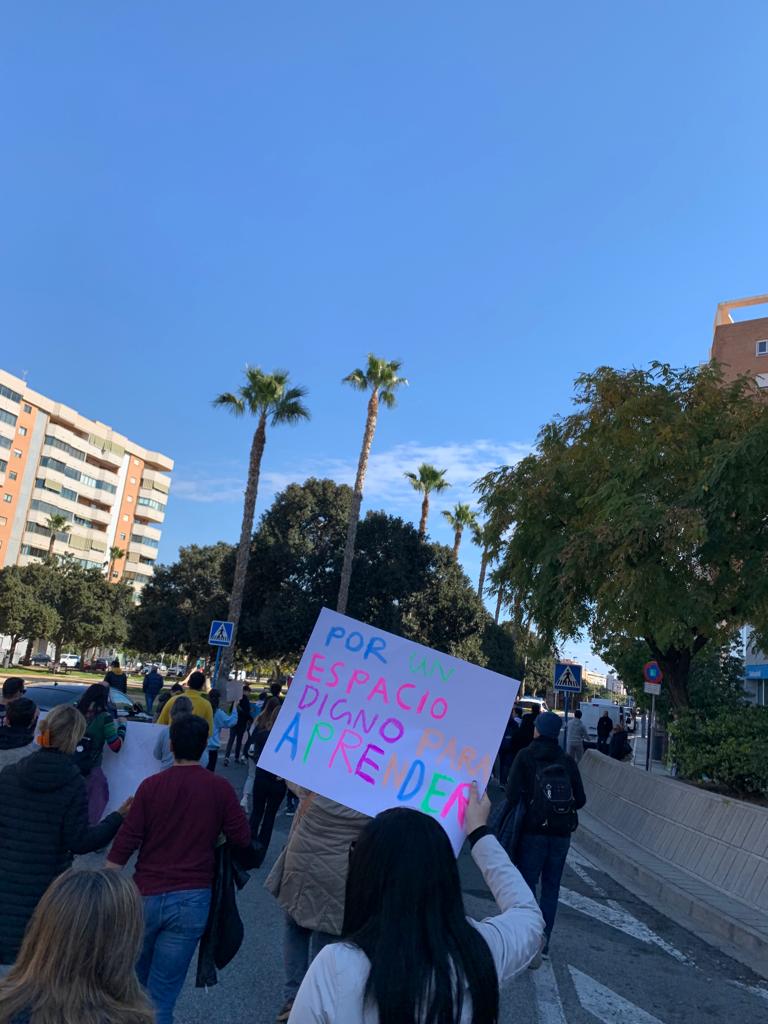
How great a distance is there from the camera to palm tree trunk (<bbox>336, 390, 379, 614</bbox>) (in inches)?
1367

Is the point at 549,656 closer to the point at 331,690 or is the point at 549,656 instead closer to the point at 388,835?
the point at 331,690

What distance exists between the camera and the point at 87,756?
6.38 meters

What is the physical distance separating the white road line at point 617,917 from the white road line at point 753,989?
46cm

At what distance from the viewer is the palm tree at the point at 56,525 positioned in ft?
276

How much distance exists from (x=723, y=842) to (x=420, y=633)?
3298 centimetres

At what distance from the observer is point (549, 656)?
18.2m

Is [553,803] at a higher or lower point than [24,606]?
lower

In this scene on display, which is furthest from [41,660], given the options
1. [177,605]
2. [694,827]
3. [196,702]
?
[694,827]

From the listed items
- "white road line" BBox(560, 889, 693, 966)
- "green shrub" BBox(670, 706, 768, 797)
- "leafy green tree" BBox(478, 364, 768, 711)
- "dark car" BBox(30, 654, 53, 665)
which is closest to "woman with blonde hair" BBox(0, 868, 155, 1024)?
"white road line" BBox(560, 889, 693, 966)

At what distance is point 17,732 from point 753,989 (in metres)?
5.51

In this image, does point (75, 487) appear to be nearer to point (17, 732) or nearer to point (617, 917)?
point (617, 917)

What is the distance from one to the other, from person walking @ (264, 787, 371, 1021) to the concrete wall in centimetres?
610

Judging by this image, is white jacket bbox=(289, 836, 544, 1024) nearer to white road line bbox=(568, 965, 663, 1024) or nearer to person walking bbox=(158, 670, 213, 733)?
white road line bbox=(568, 965, 663, 1024)

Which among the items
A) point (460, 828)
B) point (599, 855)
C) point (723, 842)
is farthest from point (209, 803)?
point (599, 855)
